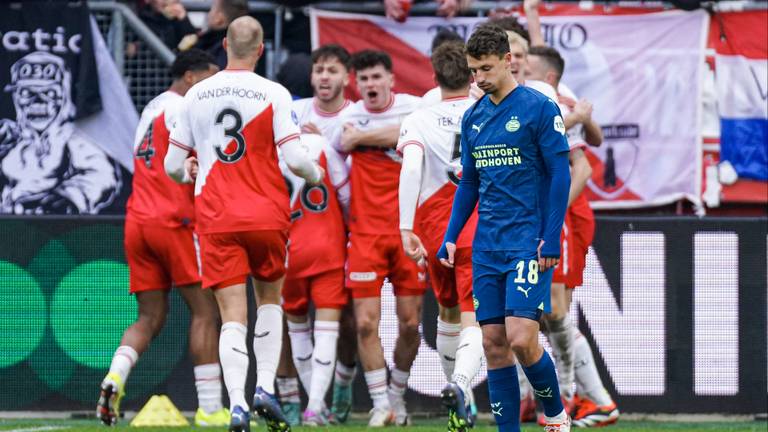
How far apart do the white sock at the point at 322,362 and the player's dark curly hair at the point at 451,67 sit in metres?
2.05

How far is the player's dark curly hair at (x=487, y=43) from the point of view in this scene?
756 centimetres

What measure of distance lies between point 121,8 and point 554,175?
20.1 ft

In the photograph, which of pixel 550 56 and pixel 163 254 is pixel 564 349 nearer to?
pixel 550 56

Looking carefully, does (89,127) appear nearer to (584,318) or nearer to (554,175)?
(584,318)

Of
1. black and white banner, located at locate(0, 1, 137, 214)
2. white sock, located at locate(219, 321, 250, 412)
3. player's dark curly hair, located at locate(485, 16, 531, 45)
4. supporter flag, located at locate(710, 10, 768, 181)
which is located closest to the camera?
white sock, located at locate(219, 321, 250, 412)

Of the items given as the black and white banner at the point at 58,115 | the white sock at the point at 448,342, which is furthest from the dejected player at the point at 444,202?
the black and white banner at the point at 58,115

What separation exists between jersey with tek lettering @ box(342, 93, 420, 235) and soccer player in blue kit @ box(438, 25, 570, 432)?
256cm

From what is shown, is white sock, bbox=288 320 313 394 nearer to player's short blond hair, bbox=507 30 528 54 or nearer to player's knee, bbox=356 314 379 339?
player's knee, bbox=356 314 379 339

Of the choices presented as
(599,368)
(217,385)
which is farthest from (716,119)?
(217,385)

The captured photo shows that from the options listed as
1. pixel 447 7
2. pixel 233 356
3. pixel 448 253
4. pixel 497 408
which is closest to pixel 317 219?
pixel 233 356

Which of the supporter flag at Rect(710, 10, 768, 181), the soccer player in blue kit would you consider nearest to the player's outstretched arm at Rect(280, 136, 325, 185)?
the soccer player in blue kit

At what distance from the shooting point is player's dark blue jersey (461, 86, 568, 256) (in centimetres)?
759

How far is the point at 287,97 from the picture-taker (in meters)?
8.74

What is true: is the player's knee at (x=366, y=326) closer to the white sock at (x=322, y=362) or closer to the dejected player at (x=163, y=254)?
the white sock at (x=322, y=362)
